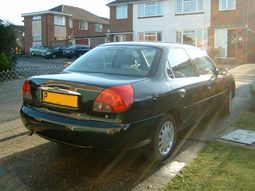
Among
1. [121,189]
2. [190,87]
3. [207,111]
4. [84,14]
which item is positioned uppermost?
[84,14]

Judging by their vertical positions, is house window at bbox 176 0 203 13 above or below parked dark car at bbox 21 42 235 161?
above

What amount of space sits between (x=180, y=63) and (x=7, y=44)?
436 inches

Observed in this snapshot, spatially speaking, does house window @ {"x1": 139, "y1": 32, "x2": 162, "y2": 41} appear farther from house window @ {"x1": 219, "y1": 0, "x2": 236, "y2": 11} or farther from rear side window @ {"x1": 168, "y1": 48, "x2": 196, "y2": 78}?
rear side window @ {"x1": 168, "y1": 48, "x2": 196, "y2": 78}

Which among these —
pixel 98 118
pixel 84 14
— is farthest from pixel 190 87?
pixel 84 14

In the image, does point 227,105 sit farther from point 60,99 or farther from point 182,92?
point 60,99

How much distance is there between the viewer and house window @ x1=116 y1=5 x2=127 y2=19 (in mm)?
34575

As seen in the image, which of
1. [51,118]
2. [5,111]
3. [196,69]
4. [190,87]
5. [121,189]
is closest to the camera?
[121,189]

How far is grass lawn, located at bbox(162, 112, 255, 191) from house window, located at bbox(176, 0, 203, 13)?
26.1 meters

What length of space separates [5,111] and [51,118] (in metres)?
3.87

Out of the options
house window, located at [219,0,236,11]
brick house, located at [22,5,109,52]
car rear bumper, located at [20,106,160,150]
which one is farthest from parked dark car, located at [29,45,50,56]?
car rear bumper, located at [20,106,160,150]

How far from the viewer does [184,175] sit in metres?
4.18

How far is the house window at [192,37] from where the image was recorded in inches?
1175

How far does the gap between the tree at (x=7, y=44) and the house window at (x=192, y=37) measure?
18853mm

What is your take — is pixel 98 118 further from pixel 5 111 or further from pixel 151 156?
pixel 5 111
